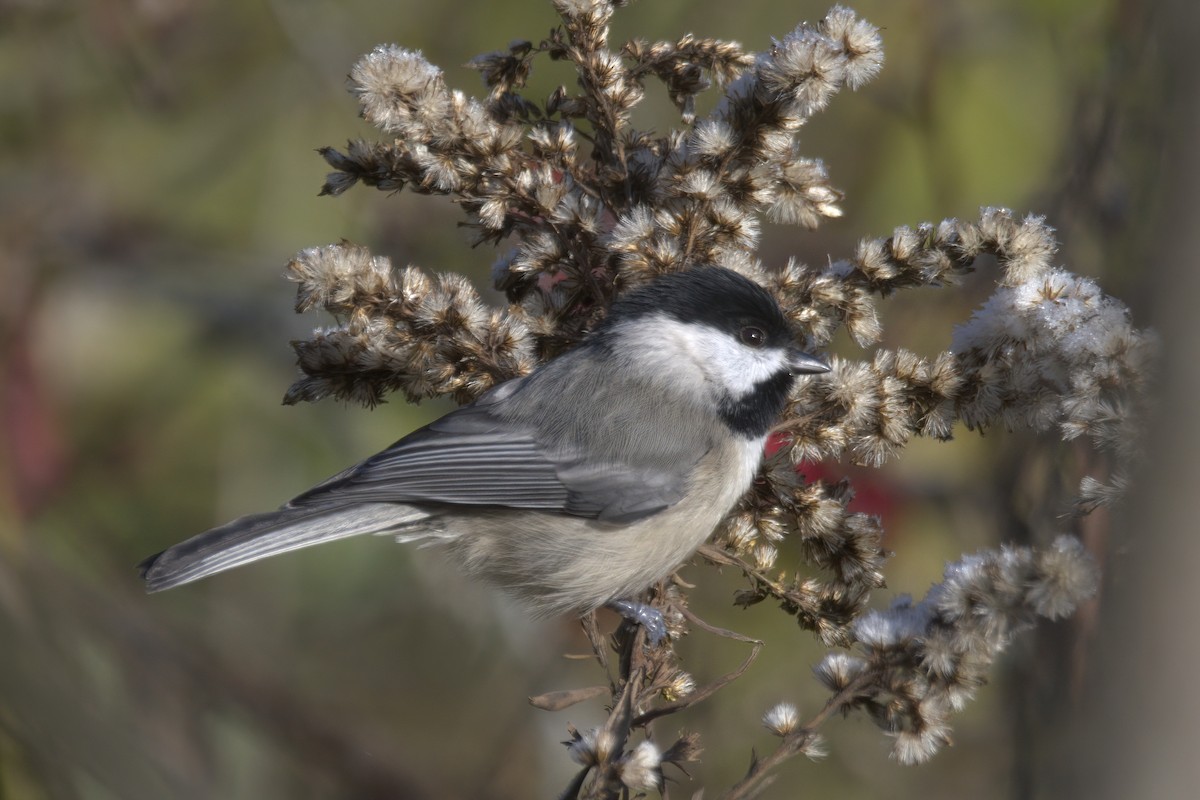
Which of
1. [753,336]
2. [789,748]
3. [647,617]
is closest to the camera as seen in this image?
[789,748]

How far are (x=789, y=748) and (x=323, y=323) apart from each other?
175 cm

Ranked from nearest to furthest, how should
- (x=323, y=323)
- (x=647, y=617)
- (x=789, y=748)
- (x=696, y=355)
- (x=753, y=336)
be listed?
(x=789, y=748) → (x=647, y=617) → (x=753, y=336) → (x=696, y=355) → (x=323, y=323)

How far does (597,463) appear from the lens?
185 centimetres

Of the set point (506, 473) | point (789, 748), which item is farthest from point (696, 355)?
point (789, 748)

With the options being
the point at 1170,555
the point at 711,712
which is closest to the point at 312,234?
the point at 711,712

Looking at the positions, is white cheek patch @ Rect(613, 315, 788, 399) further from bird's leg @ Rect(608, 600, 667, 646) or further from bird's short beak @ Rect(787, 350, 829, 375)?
bird's leg @ Rect(608, 600, 667, 646)

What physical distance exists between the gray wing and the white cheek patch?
0.57 feet

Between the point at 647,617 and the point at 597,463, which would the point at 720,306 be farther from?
the point at 647,617

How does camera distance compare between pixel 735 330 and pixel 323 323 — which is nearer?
pixel 735 330

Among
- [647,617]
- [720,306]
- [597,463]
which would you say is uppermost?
[720,306]

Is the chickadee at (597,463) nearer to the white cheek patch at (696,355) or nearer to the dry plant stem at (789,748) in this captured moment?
the white cheek patch at (696,355)

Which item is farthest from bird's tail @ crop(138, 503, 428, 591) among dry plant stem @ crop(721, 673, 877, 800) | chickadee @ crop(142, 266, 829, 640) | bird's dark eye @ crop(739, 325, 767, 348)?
dry plant stem @ crop(721, 673, 877, 800)

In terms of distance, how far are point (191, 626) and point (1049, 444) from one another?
71.0 inches

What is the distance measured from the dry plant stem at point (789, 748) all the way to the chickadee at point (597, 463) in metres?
0.59
